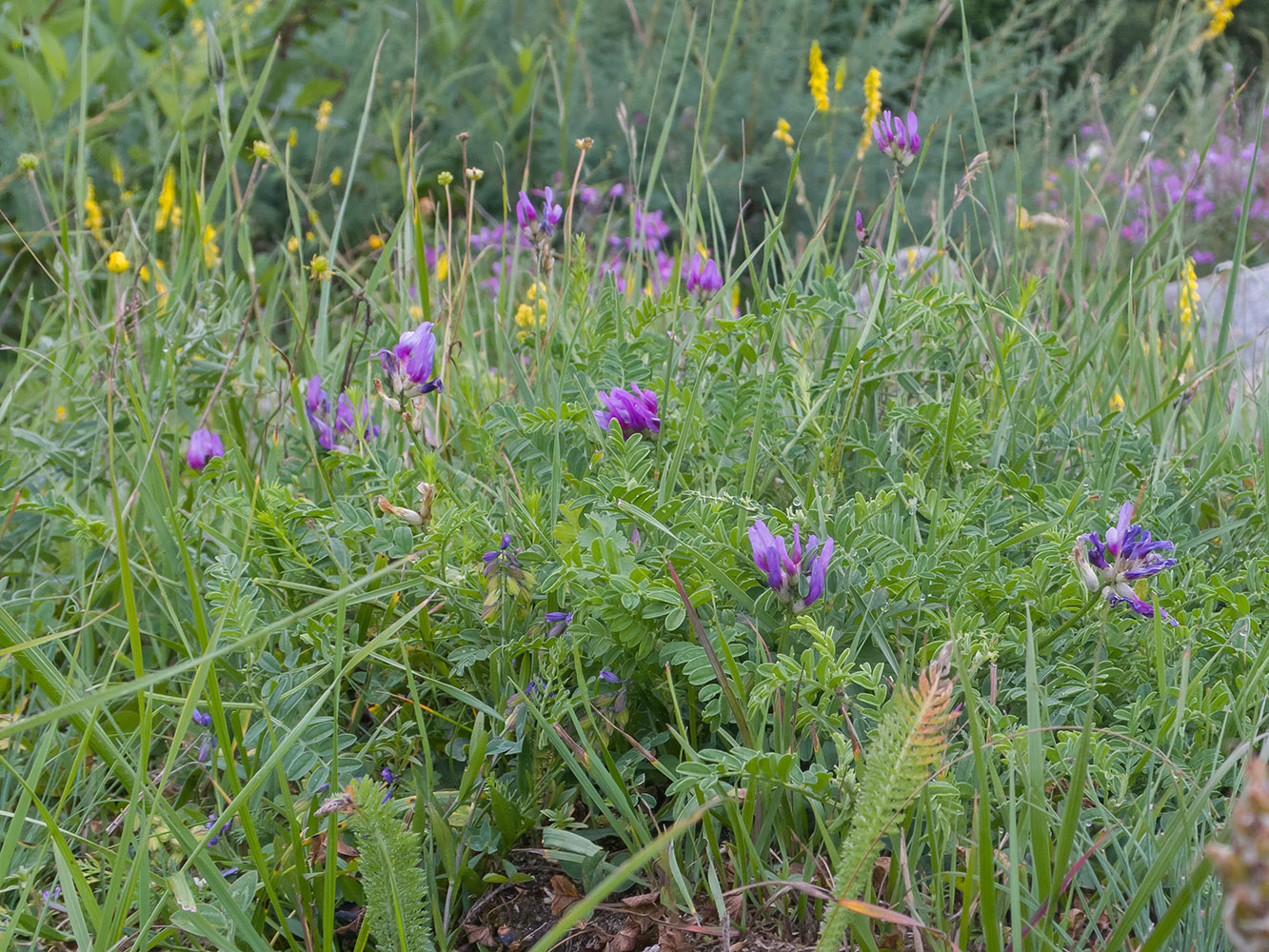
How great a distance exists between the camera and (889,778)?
817 mm

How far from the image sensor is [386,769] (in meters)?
1.20

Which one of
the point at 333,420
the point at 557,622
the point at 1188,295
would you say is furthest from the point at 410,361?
the point at 1188,295

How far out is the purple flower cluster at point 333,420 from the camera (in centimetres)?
148

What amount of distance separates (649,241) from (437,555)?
1865 mm

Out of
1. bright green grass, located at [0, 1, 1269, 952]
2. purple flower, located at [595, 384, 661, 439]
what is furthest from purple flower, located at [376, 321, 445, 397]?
purple flower, located at [595, 384, 661, 439]

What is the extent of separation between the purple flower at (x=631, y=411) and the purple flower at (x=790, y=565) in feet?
1.10

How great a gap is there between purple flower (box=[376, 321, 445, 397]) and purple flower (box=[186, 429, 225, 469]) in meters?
0.43

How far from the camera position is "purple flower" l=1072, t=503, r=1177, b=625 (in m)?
1.05

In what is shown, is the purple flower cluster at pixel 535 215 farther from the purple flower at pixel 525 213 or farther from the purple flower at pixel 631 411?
the purple flower at pixel 631 411

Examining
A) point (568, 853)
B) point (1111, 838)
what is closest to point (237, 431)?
point (568, 853)

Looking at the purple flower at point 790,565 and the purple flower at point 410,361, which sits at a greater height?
the purple flower at point 410,361

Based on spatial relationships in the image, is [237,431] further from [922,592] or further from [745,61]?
[745,61]

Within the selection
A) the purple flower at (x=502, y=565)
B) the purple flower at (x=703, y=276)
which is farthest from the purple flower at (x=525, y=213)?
the purple flower at (x=502, y=565)

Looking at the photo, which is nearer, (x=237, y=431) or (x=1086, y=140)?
(x=237, y=431)
